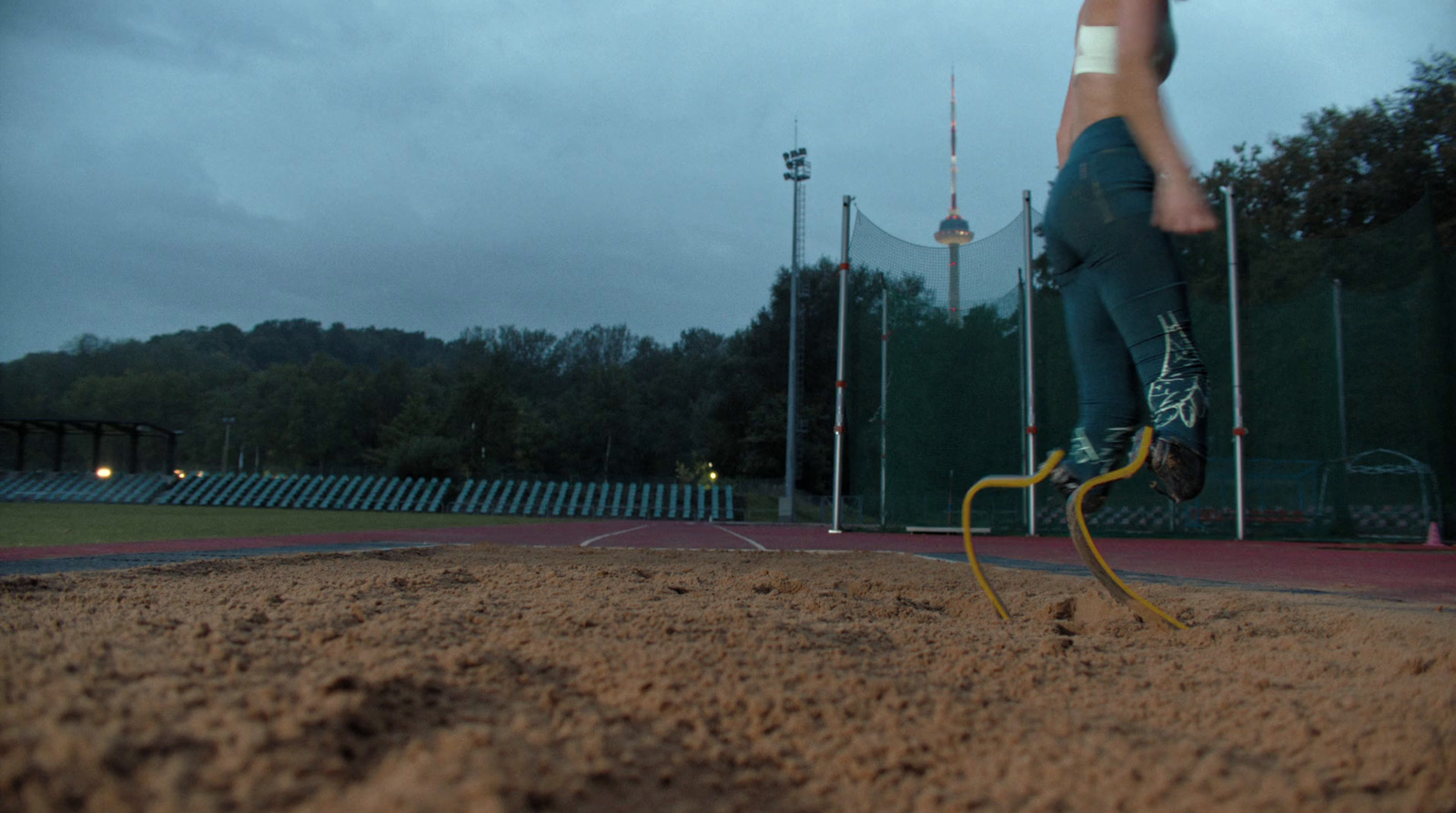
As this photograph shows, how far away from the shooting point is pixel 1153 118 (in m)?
1.87

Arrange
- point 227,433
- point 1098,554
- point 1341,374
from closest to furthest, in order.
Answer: point 1098,554 → point 1341,374 → point 227,433

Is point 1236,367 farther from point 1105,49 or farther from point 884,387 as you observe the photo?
point 1105,49

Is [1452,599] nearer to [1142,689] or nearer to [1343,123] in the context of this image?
[1142,689]

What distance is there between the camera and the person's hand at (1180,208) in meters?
1.81

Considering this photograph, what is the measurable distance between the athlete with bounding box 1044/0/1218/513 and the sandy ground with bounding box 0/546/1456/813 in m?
0.49

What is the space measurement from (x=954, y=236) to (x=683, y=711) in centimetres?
3453

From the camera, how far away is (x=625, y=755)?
87 centimetres

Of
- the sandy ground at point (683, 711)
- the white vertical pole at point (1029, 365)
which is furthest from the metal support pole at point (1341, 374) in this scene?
the sandy ground at point (683, 711)

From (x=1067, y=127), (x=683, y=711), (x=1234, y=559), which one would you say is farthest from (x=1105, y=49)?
(x=1234, y=559)

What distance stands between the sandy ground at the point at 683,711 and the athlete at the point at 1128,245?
1.61 ft

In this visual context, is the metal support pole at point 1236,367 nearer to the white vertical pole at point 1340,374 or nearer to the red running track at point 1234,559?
the red running track at point 1234,559

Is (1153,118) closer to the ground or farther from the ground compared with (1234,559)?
farther from the ground

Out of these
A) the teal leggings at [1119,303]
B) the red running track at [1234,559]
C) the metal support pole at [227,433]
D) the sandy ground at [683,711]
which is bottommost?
the red running track at [1234,559]

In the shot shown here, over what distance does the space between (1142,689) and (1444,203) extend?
67.7ft
